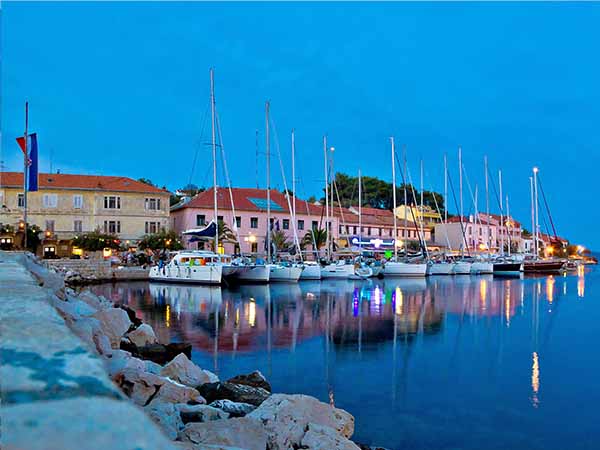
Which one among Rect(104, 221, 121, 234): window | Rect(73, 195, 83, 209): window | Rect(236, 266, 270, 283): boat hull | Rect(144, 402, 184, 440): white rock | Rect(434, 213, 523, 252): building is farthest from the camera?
Rect(434, 213, 523, 252): building

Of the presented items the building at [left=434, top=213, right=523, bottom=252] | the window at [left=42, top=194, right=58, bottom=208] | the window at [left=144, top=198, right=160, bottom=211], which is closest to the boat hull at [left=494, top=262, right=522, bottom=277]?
the building at [left=434, top=213, right=523, bottom=252]

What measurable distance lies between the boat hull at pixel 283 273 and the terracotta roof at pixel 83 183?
66.6ft

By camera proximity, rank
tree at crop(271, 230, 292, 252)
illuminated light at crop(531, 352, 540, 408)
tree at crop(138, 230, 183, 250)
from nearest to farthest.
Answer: illuminated light at crop(531, 352, 540, 408)
tree at crop(138, 230, 183, 250)
tree at crop(271, 230, 292, 252)

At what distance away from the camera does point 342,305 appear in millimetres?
29125

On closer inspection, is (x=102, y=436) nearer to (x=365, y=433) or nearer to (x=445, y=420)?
(x=365, y=433)

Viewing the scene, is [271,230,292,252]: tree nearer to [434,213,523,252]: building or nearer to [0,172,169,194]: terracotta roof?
[0,172,169,194]: terracotta roof

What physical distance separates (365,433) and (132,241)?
1992 inches

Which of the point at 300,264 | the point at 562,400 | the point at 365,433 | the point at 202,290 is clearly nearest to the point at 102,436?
the point at 365,433

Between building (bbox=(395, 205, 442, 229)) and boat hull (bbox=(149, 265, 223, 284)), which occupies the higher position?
building (bbox=(395, 205, 442, 229))

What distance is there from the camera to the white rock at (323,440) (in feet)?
21.6

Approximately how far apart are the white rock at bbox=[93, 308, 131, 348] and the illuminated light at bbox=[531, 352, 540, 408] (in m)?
8.76

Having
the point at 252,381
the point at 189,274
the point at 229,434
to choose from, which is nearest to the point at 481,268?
the point at 189,274

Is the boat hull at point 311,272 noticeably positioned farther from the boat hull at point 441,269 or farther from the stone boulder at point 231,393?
the stone boulder at point 231,393

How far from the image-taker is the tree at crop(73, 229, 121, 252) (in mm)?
49625
